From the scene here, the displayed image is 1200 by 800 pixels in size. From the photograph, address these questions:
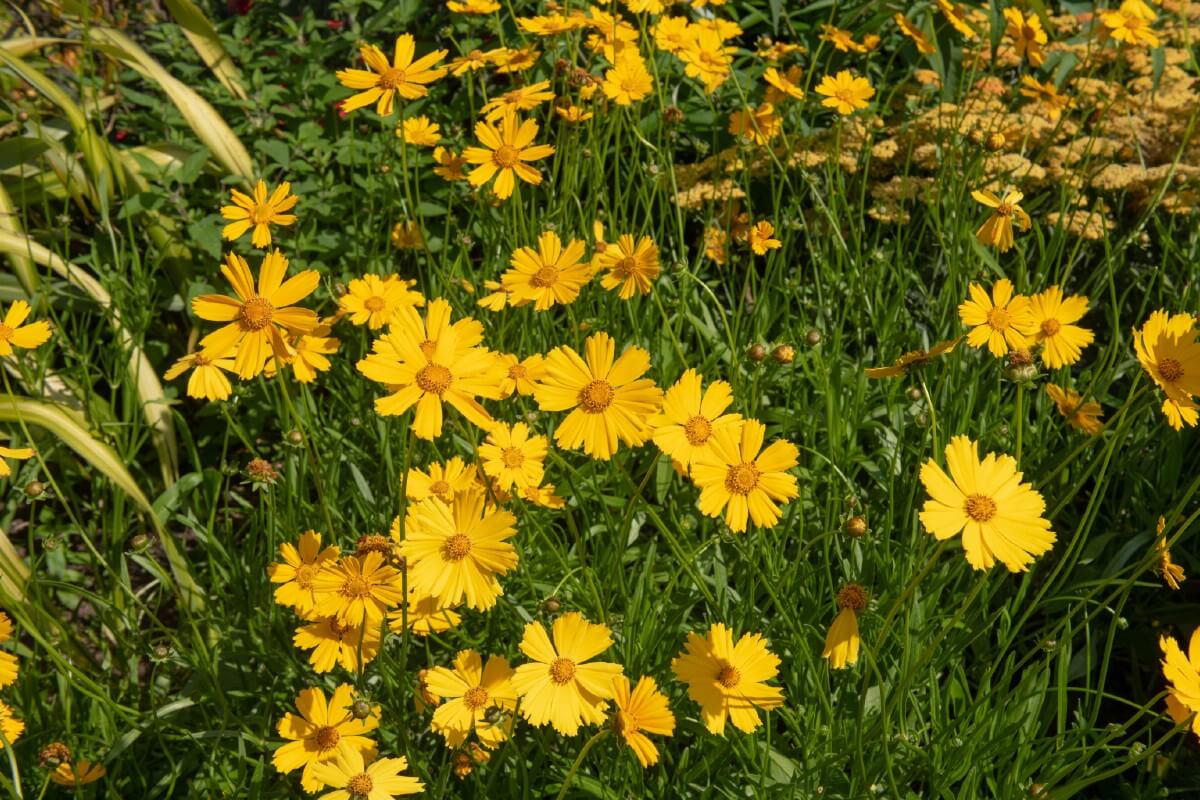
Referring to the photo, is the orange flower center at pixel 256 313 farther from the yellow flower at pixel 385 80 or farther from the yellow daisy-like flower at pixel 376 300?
the yellow flower at pixel 385 80

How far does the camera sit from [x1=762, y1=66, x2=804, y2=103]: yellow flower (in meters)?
2.00

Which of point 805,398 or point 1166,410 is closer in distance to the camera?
point 1166,410

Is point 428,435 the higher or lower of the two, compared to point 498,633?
higher

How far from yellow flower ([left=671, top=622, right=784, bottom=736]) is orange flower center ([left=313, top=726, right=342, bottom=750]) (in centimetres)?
49

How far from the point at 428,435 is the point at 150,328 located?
182 cm

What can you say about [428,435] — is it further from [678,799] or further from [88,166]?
[88,166]

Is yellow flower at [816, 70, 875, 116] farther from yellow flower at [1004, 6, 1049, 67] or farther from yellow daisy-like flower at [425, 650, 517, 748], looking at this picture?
yellow daisy-like flower at [425, 650, 517, 748]

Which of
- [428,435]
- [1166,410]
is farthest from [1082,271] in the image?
[428,435]

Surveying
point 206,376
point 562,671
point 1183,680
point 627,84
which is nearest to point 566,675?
point 562,671

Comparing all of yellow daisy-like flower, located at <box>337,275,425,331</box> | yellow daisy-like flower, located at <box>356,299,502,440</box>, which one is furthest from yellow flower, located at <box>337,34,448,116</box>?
yellow daisy-like flower, located at <box>356,299,502,440</box>

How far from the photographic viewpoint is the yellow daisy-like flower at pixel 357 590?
1.27 meters

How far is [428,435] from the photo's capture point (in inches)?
42.6

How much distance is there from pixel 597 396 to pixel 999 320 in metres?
0.62

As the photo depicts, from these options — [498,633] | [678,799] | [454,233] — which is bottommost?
[678,799]
